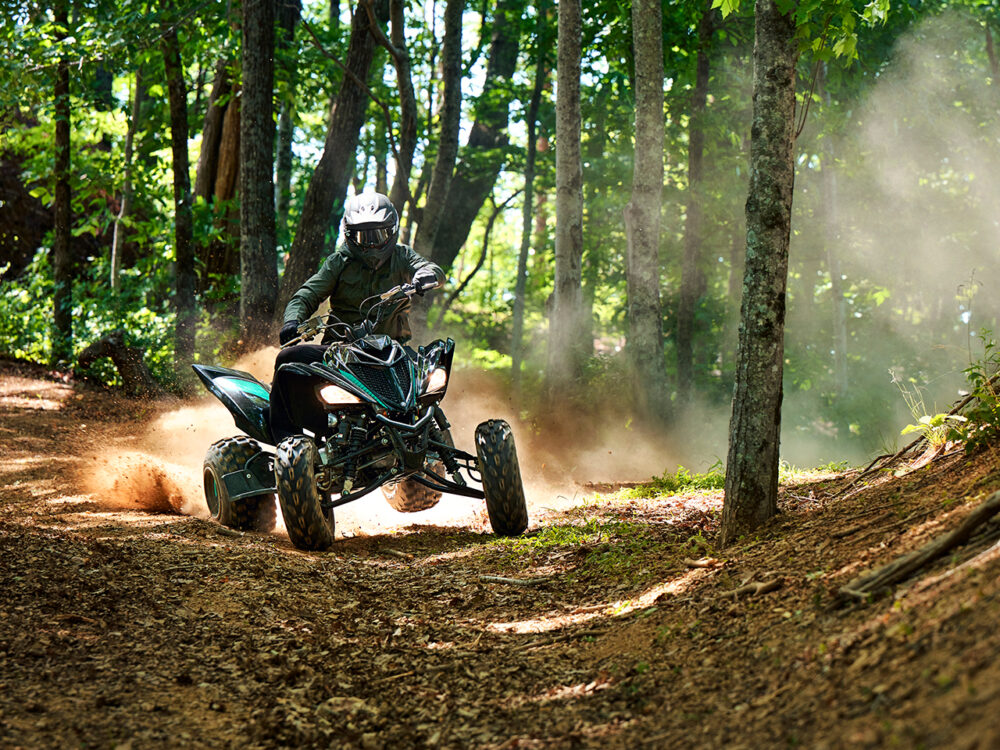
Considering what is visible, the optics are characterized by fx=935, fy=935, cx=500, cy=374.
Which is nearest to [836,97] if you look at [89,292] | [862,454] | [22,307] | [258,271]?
[862,454]

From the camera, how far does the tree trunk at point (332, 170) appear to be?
14.8 metres

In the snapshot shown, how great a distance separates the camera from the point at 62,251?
20219 millimetres

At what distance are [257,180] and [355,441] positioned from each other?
936 centimetres

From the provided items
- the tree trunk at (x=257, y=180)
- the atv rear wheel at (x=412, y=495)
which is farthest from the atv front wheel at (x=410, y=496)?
the tree trunk at (x=257, y=180)

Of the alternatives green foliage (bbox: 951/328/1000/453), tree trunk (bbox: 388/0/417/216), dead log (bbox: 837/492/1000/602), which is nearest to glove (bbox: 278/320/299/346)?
green foliage (bbox: 951/328/1000/453)

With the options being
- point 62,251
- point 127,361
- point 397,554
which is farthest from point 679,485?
point 62,251

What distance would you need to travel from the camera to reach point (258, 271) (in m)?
15.1

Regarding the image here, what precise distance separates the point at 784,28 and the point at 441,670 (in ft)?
13.5

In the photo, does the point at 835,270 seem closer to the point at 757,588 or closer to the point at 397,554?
the point at 397,554

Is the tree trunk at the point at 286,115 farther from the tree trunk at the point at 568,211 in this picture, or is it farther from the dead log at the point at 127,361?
the tree trunk at the point at 568,211

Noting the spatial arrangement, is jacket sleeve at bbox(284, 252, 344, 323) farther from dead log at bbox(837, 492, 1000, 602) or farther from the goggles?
dead log at bbox(837, 492, 1000, 602)

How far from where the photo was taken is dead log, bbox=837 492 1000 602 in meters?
3.55

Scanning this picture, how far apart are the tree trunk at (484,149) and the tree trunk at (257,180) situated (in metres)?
7.54

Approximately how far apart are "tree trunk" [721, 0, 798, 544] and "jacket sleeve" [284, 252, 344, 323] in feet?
12.0
